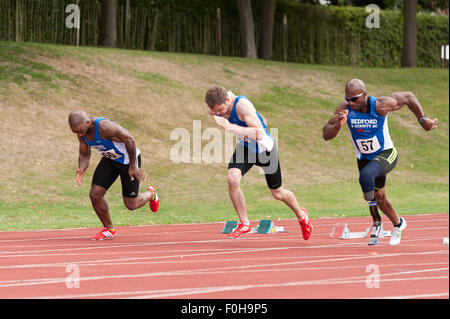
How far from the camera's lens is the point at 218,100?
10.3 metres

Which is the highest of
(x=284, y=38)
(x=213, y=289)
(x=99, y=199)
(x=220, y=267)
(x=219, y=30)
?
(x=219, y=30)

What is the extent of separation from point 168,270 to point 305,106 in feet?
74.1

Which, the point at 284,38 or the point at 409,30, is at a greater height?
the point at 409,30

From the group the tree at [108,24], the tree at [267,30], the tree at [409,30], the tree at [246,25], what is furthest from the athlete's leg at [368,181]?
the tree at [409,30]

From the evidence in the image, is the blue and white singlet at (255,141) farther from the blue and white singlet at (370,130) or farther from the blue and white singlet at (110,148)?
the blue and white singlet at (110,148)

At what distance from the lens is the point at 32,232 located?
13688 millimetres

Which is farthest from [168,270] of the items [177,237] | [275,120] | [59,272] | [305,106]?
[305,106]

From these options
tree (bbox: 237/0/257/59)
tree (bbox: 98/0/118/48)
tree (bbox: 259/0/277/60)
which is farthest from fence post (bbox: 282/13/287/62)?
tree (bbox: 98/0/118/48)

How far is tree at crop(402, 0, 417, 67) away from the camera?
36.5 meters

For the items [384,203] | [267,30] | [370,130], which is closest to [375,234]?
[384,203]

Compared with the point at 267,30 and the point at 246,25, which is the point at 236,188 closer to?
the point at 246,25

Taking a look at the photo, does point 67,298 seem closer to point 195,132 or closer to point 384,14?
point 195,132

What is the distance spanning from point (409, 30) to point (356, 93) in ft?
91.1

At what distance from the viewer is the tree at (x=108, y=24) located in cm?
3002
